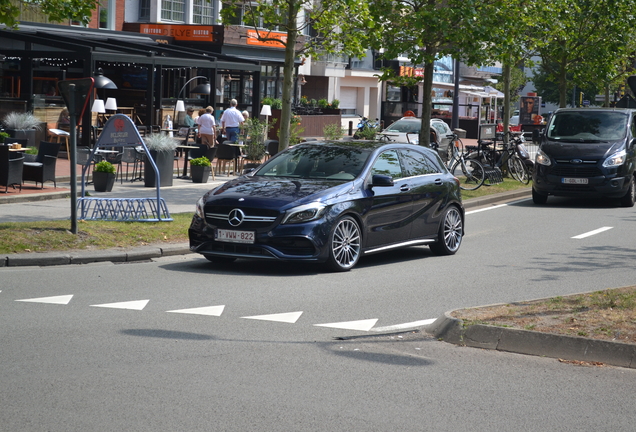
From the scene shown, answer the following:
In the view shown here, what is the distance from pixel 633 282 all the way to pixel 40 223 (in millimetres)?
7866

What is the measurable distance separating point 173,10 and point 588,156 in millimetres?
28013

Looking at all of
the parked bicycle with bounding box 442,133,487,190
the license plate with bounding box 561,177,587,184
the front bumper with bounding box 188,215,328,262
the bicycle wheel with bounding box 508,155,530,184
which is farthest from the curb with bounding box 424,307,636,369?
the bicycle wheel with bounding box 508,155,530,184

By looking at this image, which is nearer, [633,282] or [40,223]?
[633,282]

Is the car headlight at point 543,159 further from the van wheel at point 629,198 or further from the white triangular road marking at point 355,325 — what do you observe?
the white triangular road marking at point 355,325

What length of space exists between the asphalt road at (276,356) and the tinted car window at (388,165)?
4.02 ft

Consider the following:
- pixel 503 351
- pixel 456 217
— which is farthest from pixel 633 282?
pixel 503 351

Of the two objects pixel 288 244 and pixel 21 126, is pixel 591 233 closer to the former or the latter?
pixel 288 244

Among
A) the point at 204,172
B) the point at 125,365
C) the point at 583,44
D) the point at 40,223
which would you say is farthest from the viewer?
the point at 583,44

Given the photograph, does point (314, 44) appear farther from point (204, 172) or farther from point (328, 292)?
point (328, 292)

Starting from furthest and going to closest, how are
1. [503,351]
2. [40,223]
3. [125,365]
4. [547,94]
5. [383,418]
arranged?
[547,94] < [40,223] < [503,351] < [125,365] < [383,418]

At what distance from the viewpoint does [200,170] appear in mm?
21953

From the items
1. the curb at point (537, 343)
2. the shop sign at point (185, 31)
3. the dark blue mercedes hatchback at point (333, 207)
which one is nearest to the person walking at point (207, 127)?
the dark blue mercedes hatchback at point (333, 207)

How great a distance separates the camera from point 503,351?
7.36 m

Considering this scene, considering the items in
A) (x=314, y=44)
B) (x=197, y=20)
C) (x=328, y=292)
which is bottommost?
(x=328, y=292)
